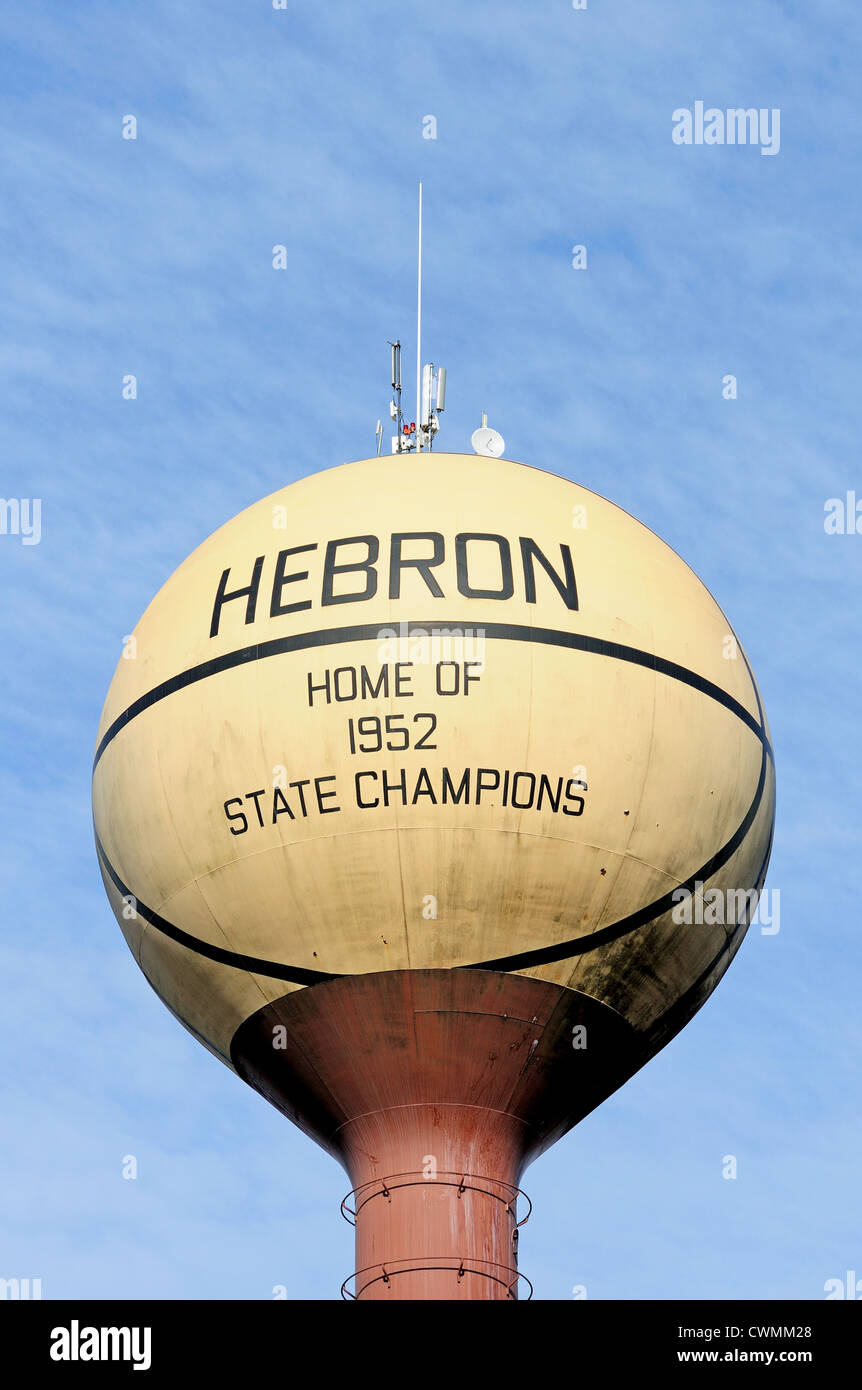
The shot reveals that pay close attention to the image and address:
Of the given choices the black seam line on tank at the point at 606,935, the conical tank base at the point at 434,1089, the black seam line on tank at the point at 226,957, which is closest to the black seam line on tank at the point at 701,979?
the conical tank base at the point at 434,1089

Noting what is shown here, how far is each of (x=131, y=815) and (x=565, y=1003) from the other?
474cm

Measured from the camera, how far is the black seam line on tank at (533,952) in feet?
66.1

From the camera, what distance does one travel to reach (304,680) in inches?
785

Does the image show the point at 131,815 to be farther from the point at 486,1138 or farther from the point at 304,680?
the point at 486,1138

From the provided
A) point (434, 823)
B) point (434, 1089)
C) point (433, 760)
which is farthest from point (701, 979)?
point (433, 760)

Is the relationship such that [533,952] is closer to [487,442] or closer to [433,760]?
[433,760]

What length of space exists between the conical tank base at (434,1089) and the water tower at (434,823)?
0.09 ft

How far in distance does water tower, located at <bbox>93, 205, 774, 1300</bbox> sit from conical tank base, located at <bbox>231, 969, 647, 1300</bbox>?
0.03 meters

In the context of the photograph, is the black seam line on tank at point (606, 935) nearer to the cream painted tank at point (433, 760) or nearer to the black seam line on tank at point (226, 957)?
the cream painted tank at point (433, 760)

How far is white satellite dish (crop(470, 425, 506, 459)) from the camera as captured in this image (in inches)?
934

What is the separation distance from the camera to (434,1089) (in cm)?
2058

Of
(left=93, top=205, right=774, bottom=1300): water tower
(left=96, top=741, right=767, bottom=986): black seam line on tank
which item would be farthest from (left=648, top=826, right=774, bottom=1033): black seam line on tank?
(left=96, top=741, right=767, bottom=986): black seam line on tank
